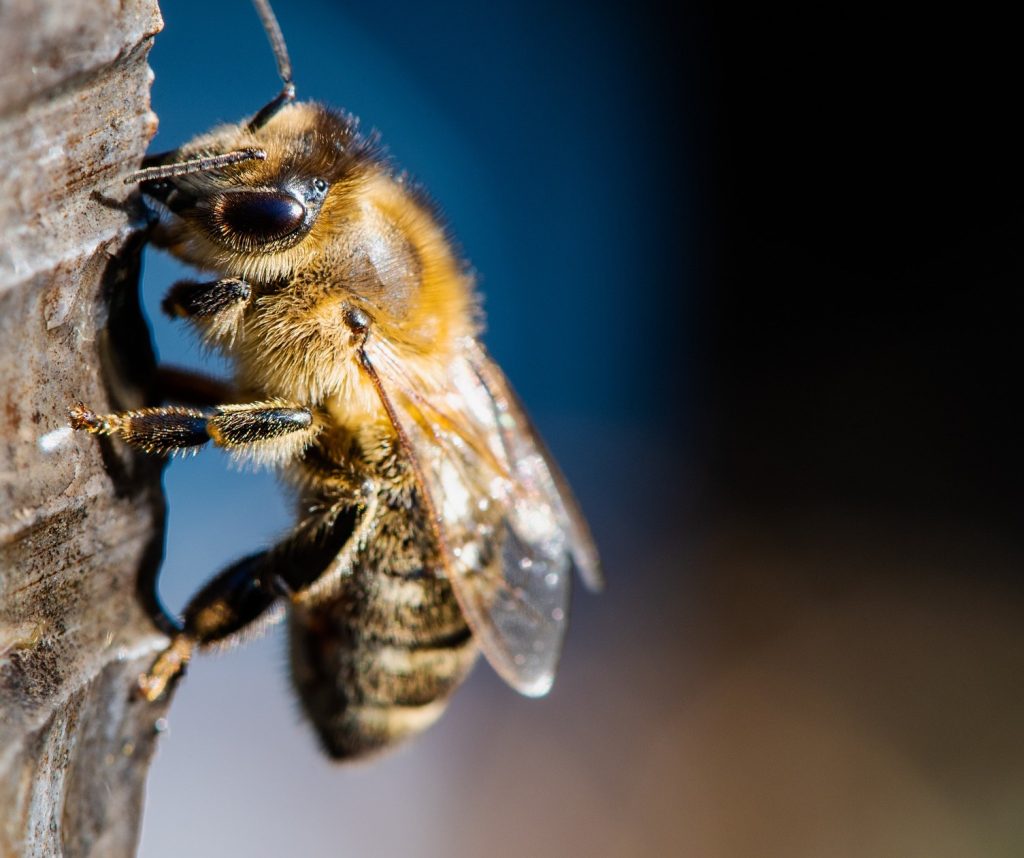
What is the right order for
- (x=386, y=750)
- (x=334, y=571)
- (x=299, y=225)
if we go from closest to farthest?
(x=299, y=225) → (x=334, y=571) → (x=386, y=750)

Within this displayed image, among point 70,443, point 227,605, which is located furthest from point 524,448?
point 70,443

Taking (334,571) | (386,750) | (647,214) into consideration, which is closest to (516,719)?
(647,214)

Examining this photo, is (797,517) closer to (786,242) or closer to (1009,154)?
(786,242)

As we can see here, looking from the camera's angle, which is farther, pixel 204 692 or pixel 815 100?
pixel 815 100

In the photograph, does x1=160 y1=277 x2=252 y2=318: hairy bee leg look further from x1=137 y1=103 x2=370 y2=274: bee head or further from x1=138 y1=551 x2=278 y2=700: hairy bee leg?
x1=138 y1=551 x2=278 y2=700: hairy bee leg

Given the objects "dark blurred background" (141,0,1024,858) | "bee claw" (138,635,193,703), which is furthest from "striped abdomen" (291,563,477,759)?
"dark blurred background" (141,0,1024,858)

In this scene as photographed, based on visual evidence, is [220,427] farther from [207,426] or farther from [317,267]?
[317,267]

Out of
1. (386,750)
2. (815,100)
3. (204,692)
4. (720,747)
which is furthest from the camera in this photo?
(815,100)

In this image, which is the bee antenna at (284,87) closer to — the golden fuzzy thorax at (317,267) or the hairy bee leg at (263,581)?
the golden fuzzy thorax at (317,267)
